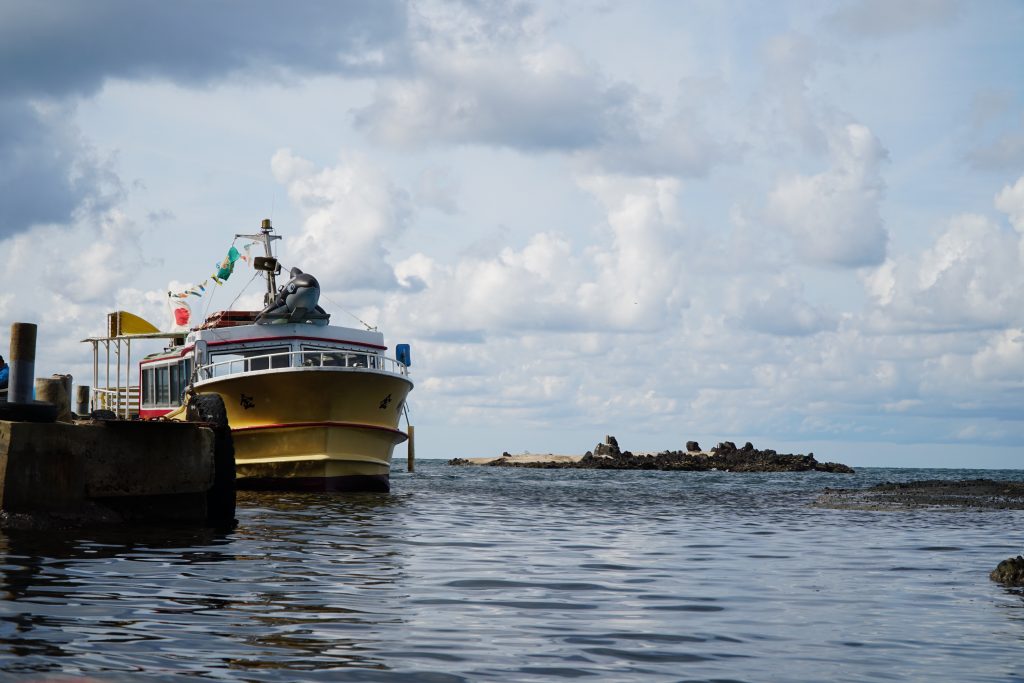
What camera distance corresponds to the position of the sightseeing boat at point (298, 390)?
83.9 ft

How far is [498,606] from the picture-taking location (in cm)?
933

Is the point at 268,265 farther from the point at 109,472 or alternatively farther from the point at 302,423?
the point at 109,472

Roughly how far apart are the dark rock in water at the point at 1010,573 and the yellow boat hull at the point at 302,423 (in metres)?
16.4

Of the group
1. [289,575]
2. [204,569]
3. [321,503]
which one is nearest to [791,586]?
[289,575]

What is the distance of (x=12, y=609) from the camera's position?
8203mm

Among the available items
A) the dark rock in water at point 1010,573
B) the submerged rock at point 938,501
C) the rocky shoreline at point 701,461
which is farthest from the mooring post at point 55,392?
the rocky shoreline at point 701,461

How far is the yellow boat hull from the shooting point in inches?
1001

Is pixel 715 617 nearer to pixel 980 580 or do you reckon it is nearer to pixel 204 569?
pixel 980 580

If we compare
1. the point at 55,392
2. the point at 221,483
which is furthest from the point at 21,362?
the point at 221,483

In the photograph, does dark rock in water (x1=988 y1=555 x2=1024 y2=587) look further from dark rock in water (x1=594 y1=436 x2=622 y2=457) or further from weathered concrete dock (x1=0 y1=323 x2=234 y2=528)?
dark rock in water (x1=594 y1=436 x2=622 y2=457)

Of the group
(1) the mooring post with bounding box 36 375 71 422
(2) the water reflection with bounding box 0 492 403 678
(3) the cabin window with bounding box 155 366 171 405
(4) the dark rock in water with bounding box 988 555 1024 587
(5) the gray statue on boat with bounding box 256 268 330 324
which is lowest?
(4) the dark rock in water with bounding box 988 555 1024 587

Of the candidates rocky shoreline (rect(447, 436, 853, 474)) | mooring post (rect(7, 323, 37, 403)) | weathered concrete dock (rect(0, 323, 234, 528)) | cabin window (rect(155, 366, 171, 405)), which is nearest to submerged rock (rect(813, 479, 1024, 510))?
weathered concrete dock (rect(0, 323, 234, 528))

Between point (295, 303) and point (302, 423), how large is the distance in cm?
373

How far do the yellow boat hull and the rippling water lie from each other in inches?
318
